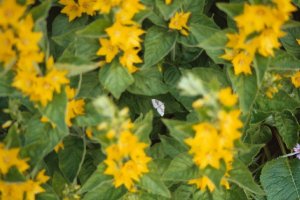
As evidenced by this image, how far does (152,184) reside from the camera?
1.58 m

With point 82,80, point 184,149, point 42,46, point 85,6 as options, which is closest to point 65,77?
point 42,46

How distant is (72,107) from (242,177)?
24.2 inches

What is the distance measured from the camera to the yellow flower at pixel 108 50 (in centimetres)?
160

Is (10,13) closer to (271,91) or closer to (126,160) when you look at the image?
(126,160)

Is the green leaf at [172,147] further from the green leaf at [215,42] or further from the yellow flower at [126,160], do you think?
the green leaf at [215,42]

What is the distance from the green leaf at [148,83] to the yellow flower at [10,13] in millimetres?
520

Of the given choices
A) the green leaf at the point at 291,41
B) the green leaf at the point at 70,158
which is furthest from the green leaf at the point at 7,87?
the green leaf at the point at 291,41

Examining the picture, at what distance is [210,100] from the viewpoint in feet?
4.25

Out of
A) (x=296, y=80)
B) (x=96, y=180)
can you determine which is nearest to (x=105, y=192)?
(x=96, y=180)

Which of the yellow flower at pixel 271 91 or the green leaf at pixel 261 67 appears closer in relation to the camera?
the green leaf at pixel 261 67

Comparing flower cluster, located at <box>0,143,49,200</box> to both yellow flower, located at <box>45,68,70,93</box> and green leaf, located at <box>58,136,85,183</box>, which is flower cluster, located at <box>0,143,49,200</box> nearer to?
green leaf, located at <box>58,136,85,183</box>

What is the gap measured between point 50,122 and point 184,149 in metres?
0.49

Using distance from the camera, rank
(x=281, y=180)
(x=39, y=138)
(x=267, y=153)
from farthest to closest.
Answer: (x=267, y=153) → (x=281, y=180) → (x=39, y=138)

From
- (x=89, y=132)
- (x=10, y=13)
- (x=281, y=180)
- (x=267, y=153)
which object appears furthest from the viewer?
(x=267, y=153)
